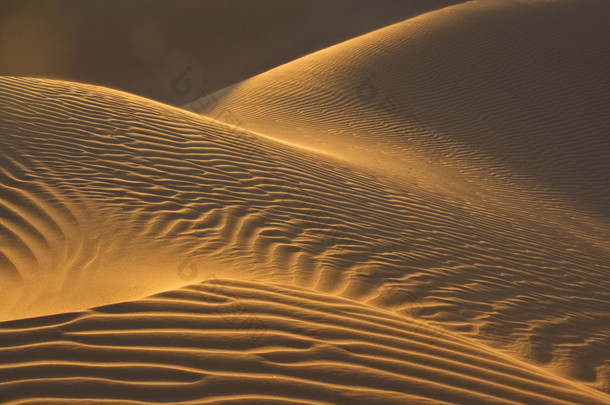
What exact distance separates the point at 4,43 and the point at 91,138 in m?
21.5

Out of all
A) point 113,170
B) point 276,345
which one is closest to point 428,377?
point 276,345

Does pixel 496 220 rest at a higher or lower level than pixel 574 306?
higher

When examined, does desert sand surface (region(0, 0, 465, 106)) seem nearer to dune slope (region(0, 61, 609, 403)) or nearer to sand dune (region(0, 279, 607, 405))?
dune slope (region(0, 61, 609, 403))

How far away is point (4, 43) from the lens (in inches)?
904

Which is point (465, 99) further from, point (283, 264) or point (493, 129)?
point (283, 264)

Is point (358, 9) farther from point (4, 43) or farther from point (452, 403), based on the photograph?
point (452, 403)

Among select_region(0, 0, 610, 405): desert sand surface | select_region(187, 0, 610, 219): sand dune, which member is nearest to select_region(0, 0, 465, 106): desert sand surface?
select_region(187, 0, 610, 219): sand dune

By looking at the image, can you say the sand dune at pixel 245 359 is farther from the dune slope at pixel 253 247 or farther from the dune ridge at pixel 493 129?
the dune ridge at pixel 493 129

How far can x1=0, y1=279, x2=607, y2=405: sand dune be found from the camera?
2.33 meters

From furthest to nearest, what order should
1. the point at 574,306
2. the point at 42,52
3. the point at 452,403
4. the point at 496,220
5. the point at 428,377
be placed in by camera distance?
the point at 42,52, the point at 496,220, the point at 574,306, the point at 428,377, the point at 452,403

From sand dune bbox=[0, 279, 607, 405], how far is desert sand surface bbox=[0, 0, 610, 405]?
0.04ft

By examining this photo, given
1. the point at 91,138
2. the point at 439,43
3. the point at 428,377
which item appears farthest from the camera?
the point at 439,43

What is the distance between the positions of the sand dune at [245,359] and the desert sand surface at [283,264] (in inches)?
0.4

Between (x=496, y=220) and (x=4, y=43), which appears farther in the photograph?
(x=4, y=43)
